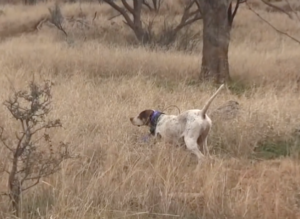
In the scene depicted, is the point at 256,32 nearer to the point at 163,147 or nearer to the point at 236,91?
the point at 236,91

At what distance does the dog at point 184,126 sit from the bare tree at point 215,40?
15.0 ft

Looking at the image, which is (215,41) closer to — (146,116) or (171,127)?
(146,116)

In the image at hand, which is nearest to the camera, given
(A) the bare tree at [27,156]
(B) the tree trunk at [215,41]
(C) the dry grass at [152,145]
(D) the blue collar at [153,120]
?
(A) the bare tree at [27,156]

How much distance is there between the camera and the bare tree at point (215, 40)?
1059 cm

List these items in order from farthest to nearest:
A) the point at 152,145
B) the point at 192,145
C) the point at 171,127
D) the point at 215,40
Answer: the point at 215,40, the point at 171,127, the point at 192,145, the point at 152,145

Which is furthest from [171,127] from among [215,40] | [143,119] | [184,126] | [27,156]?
[215,40]

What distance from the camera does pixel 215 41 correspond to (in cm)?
1075

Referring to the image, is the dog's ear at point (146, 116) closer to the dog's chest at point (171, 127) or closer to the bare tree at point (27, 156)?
the dog's chest at point (171, 127)

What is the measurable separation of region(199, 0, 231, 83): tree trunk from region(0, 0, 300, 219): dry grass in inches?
14.3

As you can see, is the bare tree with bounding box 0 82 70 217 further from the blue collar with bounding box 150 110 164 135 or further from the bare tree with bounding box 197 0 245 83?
the bare tree with bounding box 197 0 245 83

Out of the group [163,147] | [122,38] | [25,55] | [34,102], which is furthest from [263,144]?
[122,38]

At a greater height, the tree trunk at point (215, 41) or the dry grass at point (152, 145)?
the tree trunk at point (215, 41)

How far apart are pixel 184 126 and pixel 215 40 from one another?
5.28 m

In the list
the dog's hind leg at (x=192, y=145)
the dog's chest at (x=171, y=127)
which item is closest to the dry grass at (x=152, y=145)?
the dog's hind leg at (x=192, y=145)
